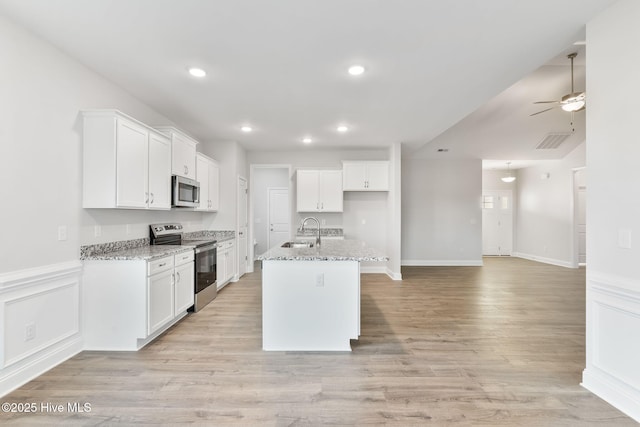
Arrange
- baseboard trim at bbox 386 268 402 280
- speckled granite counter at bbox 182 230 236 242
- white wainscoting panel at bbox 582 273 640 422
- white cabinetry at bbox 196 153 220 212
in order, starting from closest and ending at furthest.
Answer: white wainscoting panel at bbox 582 273 640 422, white cabinetry at bbox 196 153 220 212, speckled granite counter at bbox 182 230 236 242, baseboard trim at bbox 386 268 402 280

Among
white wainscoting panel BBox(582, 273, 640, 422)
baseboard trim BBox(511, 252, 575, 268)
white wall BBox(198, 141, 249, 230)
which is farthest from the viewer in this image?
baseboard trim BBox(511, 252, 575, 268)

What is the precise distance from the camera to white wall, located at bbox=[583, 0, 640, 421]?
71.3 inches

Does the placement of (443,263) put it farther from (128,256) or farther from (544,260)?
(128,256)

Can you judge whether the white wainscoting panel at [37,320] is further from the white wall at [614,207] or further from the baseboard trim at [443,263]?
the baseboard trim at [443,263]

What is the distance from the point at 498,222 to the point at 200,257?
8566 mm

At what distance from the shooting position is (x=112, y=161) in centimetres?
276

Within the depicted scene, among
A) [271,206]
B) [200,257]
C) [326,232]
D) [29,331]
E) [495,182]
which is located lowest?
[29,331]

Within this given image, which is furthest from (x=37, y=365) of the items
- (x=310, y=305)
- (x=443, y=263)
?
(x=443, y=263)

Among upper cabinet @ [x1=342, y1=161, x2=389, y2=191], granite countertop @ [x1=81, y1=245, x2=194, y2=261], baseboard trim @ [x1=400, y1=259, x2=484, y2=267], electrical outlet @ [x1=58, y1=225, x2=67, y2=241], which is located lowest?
baseboard trim @ [x1=400, y1=259, x2=484, y2=267]

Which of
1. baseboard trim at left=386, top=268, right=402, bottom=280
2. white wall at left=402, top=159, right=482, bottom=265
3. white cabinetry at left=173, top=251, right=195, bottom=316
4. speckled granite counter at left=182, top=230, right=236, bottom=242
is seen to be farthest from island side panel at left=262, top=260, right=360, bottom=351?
white wall at left=402, top=159, right=482, bottom=265

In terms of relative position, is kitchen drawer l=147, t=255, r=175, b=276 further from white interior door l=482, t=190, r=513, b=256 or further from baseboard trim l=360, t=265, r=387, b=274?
white interior door l=482, t=190, r=513, b=256

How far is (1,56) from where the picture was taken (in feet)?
6.82

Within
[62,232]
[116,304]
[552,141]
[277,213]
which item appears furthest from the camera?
[277,213]

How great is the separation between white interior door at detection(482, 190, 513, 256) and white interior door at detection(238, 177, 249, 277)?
23.4ft
